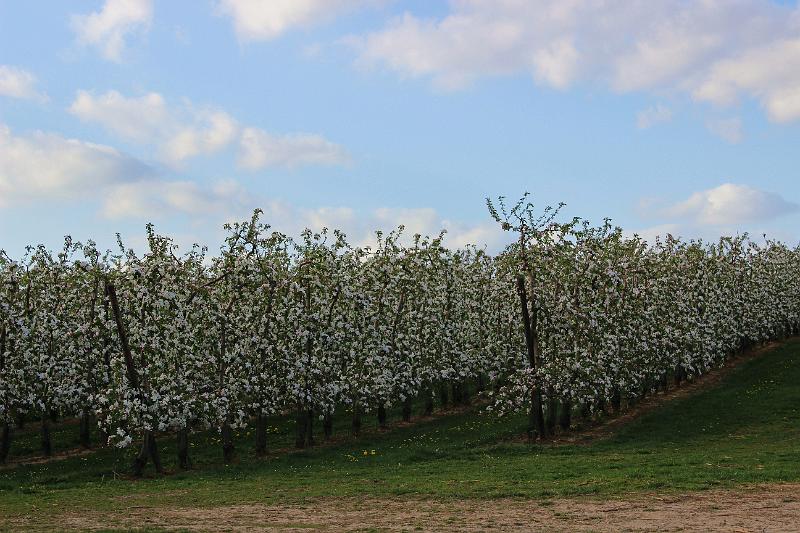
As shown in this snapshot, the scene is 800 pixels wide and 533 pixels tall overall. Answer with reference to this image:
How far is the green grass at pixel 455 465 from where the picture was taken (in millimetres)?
27016

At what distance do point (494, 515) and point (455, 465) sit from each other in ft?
42.2

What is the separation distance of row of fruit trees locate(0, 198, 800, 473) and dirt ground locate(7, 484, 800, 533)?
33.2ft

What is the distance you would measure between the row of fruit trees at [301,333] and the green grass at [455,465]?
7.15 feet

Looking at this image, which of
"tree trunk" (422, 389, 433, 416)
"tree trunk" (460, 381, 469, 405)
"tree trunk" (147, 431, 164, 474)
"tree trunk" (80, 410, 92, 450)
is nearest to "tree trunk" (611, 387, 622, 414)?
"tree trunk" (460, 381, 469, 405)

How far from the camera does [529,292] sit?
40.7 meters

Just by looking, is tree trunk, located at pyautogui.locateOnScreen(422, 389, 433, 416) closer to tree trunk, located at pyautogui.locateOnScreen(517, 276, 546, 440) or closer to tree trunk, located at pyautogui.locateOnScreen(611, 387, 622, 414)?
tree trunk, located at pyautogui.locateOnScreen(611, 387, 622, 414)

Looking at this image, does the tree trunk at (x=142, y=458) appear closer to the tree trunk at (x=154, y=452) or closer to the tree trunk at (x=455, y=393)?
the tree trunk at (x=154, y=452)

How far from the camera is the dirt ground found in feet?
66.6

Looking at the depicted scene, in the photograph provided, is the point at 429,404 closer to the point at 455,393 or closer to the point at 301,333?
the point at 455,393

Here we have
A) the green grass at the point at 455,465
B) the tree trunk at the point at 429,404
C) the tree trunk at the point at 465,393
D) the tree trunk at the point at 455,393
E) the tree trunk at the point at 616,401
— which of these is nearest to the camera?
the green grass at the point at 455,465

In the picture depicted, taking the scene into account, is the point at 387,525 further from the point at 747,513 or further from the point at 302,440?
the point at 302,440

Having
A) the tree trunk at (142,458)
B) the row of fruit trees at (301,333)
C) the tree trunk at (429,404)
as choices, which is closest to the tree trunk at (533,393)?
the row of fruit trees at (301,333)

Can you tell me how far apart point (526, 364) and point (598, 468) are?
18.3m

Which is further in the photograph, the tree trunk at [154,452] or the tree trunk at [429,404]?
the tree trunk at [429,404]
